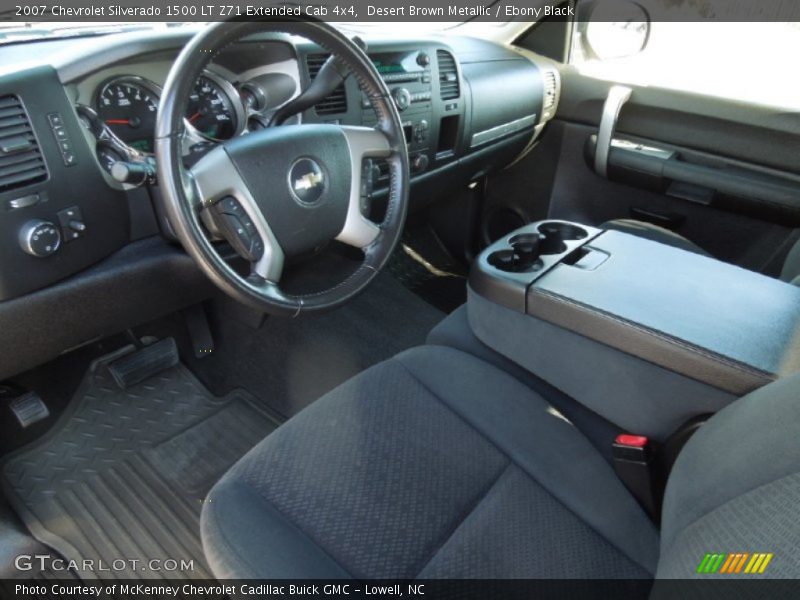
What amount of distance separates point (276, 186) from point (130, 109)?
0.40 metres

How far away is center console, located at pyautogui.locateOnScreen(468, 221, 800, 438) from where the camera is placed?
97 centimetres

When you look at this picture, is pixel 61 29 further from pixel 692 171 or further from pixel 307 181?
pixel 692 171

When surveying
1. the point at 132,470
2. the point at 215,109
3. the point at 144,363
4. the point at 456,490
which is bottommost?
the point at 132,470

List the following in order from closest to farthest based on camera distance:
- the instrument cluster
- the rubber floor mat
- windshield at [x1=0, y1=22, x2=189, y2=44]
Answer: the instrument cluster → windshield at [x1=0, y1=22, x2=189, y2=44] → the rubber floor mat

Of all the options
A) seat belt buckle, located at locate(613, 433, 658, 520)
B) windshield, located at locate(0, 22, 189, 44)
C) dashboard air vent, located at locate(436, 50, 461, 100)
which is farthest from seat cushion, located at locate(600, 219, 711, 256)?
windshield, located at locate(0, 22, 189, 44)

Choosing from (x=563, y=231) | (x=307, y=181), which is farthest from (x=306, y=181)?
(x=563, y=231)

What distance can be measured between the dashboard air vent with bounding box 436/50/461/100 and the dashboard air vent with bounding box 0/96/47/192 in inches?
44.4

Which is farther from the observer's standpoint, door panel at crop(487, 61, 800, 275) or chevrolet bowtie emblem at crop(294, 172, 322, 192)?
door panel at crop(487, 61, 800, 275)

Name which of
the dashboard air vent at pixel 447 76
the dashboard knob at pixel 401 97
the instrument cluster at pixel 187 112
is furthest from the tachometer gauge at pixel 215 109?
the dashboard air vent at pixel 447 76

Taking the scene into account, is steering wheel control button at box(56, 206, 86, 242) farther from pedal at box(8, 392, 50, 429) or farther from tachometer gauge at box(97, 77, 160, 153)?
pedal at box(8, 392, 50, 429)

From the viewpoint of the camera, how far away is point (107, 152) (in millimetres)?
1243

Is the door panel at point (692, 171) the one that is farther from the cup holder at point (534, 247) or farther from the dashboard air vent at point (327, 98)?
the dashboard air vent at point (327, 98)

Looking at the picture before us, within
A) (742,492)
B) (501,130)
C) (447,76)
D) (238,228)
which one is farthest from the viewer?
(501,130)

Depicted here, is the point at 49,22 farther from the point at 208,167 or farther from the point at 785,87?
the point at 785,87
